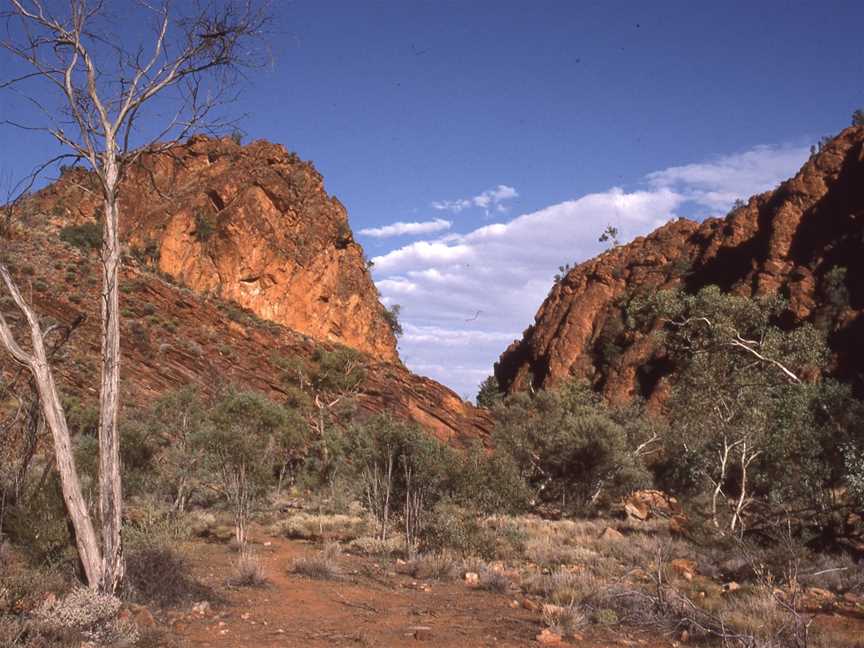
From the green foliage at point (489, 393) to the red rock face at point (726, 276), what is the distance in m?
1.48

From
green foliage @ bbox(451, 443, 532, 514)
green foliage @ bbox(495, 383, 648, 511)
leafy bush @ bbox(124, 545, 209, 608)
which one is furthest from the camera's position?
green foliage @ bbox(495, 383, 648, 511)

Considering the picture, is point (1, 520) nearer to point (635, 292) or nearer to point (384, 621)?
point (384, 621)

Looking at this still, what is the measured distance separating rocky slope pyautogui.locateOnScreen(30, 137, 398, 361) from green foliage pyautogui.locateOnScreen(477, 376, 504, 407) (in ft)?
47.4

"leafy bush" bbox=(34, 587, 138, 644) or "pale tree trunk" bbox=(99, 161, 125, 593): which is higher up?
"pale tree trunk" bbox=(99, 161, 125, 593)

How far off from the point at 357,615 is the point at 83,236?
3645 cm

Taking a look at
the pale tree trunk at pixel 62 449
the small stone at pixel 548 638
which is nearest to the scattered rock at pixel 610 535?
the small stone at pixel 548 638

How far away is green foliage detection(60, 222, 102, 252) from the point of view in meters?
36.6

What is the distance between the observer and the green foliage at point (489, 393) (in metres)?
64.9

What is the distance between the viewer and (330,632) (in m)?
6.72

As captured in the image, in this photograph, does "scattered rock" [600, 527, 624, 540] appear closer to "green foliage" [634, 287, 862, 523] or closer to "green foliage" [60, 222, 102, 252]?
"green foliage" [634, 287, 862, 523]

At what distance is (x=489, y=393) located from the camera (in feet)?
Result: 221

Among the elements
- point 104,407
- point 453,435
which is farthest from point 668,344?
point 453,435

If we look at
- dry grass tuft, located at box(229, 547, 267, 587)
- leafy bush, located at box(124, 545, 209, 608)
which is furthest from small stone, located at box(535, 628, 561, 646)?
dry grass tuft, located at box(229, 547, 267, 587)

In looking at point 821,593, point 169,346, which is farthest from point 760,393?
point 169,346
